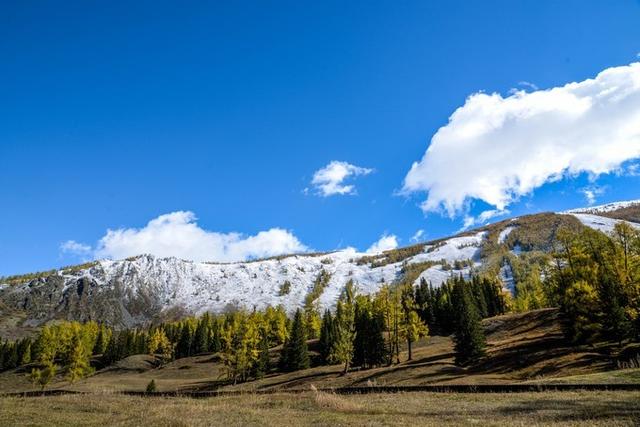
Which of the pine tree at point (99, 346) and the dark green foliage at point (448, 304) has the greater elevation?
the dark green foliage at point (448, 304)

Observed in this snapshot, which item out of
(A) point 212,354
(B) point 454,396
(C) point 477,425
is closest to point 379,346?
(B) point 454,396

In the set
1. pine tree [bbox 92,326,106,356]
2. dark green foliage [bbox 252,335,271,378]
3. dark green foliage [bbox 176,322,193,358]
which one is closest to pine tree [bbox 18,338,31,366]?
pine tree [bbox 92,326,106,356]

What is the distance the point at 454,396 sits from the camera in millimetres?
24516

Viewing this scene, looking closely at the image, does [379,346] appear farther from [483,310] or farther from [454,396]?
[483,310]

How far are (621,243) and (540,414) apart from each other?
129ft

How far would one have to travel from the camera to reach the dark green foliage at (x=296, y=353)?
251ft

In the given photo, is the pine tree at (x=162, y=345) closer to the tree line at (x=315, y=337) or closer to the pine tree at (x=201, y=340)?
the tree line at (x=315, y=337)

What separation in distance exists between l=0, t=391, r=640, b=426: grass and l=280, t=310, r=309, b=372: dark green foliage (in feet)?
174

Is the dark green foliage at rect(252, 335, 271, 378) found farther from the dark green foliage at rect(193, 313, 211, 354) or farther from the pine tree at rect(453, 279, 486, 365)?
the dark green foliage at rect(193, 313, 211, 354)

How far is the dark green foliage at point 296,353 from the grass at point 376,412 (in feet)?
174

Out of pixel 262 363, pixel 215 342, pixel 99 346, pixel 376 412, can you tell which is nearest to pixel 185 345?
pixel 215 342

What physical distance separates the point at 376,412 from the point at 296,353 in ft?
199

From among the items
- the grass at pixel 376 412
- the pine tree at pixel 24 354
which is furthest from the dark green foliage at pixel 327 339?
the pine tree at pixel 24 354

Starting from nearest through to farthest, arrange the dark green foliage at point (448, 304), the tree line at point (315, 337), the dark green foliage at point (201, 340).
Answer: the tree line at point (315, 337) < the dark green foliage at point (448, 304) < the dark green foliage at point (201, 340)
